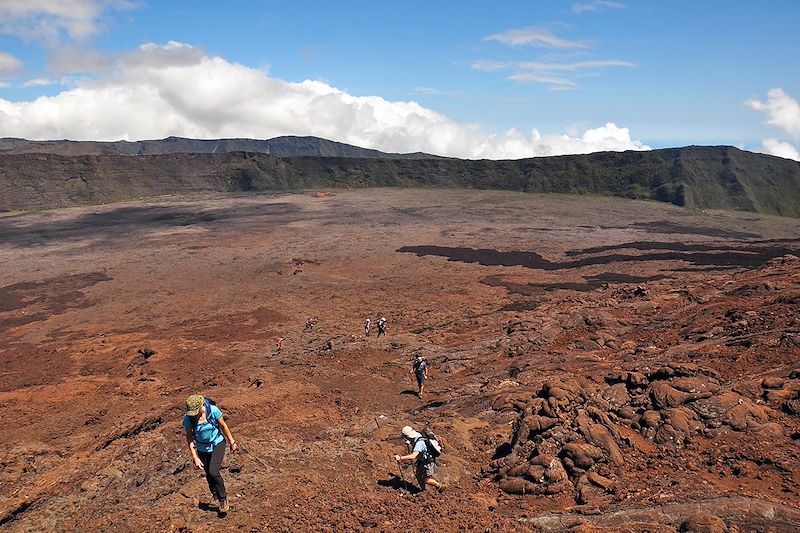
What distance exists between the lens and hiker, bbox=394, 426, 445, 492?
8.15 metres

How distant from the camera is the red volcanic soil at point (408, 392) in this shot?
7680mm

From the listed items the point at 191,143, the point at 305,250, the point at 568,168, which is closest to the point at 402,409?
the point at 305,250

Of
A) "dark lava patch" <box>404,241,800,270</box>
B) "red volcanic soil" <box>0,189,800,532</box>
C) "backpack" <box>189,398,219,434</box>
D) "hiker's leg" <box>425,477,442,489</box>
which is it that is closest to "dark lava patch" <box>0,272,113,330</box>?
"red volcanic soil" <box>0,189,800,532</box>

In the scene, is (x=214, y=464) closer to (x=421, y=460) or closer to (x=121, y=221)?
(x=421, y=460)

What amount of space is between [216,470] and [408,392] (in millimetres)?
8416

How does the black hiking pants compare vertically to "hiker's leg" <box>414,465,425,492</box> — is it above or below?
above

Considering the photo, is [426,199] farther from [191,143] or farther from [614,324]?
[191,143]

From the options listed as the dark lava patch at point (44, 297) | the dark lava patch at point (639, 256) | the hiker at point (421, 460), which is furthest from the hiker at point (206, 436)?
the dark lava patch at point (639, 256)

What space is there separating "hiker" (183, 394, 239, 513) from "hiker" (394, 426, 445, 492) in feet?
8.79

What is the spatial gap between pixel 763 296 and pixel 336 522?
1632 centimetres

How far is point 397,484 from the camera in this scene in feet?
28.3

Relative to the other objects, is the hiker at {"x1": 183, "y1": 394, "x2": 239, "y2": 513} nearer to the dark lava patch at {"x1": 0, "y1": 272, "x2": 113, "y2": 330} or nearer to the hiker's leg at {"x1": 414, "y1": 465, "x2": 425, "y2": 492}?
the hiker's leg at {"x1": 414, "y1": 465, "x2": 425, "y2": 492}

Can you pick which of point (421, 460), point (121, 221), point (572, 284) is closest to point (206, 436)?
point (421, 460)

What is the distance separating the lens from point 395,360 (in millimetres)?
17688
